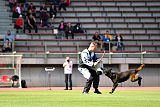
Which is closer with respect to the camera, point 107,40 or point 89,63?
point 89,63

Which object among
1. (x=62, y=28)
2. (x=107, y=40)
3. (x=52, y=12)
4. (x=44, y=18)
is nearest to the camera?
(x=107, y=40)

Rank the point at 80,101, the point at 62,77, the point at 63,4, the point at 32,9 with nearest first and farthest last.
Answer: the point at 80,101
the point at 62,77
the point at 32,9
the point at 63,4

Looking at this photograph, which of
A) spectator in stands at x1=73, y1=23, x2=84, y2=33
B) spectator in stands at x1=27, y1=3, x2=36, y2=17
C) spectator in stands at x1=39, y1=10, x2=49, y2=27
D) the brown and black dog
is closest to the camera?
the brown and black dog

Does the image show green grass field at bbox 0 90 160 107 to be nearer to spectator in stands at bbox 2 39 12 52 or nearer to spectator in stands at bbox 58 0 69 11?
spectator in stands at bbox 2 39 12 52

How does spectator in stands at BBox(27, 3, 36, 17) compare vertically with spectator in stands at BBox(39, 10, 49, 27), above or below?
above

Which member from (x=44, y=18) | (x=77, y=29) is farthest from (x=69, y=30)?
(x=44, y=18)

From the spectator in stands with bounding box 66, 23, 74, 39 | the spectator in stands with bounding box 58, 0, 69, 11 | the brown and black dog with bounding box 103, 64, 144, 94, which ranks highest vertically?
the spectator in stands with bounding box 58, 0, 69, 11

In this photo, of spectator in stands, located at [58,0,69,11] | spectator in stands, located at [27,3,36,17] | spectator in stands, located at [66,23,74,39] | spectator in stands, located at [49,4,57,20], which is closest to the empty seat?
spectator in stands, located at [66,23,74,39]

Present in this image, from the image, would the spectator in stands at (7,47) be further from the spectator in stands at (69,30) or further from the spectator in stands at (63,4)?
the spectator in stands at (63,4)

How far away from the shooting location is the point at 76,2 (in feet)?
100

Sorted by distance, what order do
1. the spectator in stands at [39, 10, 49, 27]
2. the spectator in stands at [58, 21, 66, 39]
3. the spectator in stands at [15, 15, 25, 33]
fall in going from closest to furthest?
the spectator in stands at [58, 21, 66, 39]
the spectator in stands at [15, 15, 25, 33]
the spectator in stands at [39, 10, 49, 27]

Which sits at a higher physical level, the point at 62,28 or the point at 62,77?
the point at 62,28

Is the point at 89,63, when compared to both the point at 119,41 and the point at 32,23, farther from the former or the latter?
the point at 32,23

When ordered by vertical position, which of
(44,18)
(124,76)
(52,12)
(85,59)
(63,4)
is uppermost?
(63,4)
